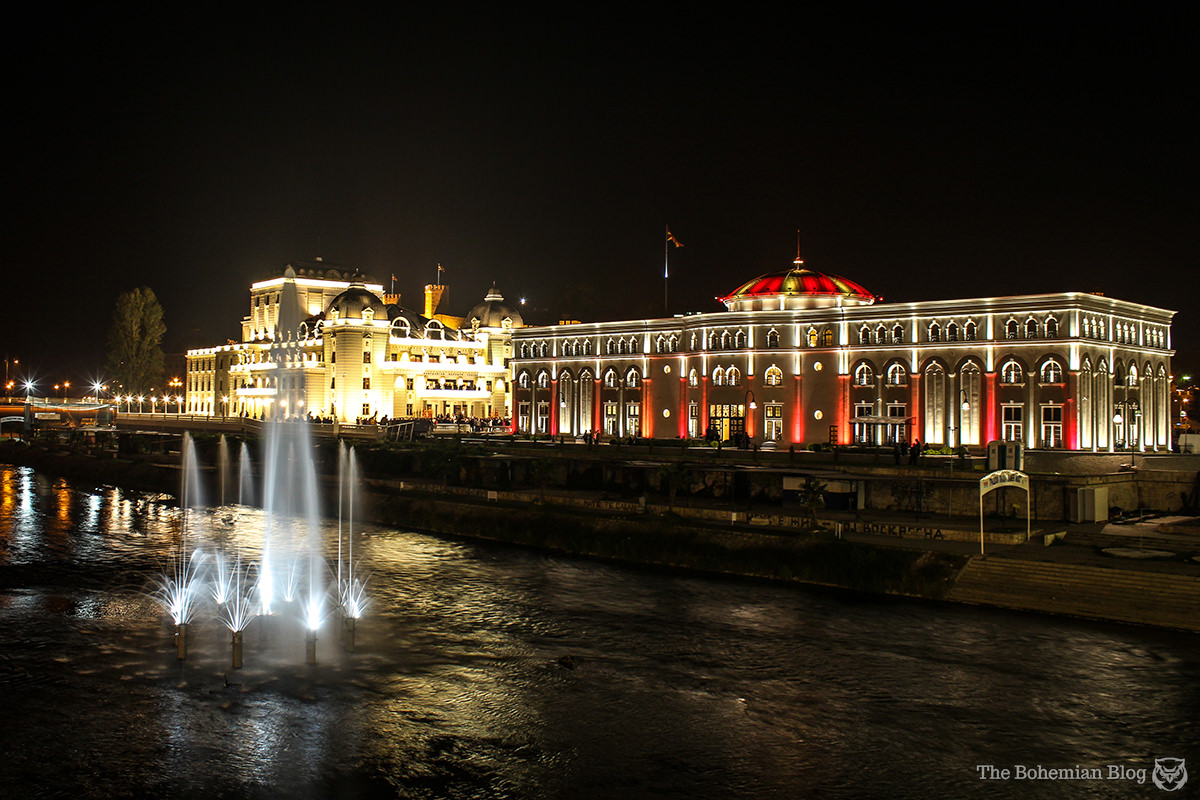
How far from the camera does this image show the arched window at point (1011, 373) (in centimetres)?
6481

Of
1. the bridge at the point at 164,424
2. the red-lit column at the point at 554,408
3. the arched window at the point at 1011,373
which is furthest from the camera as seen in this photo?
the red-lit column at the point at 554,408

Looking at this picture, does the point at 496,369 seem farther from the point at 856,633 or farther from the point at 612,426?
the point at 856,633

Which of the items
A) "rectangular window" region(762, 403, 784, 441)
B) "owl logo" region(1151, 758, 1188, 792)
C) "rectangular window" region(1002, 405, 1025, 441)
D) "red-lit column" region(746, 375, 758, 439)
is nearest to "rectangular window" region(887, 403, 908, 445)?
"rectangular window" region(1002, 405, 1025, 441)

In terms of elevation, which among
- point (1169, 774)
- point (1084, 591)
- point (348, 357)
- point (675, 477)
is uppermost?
point (348, 357)

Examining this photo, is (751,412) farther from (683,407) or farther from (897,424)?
(897,424)

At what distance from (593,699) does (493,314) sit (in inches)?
4244

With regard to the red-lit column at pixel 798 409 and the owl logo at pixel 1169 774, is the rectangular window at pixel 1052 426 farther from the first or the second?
the owl logo at pixel 1169 774

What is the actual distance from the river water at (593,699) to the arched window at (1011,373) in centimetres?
3964

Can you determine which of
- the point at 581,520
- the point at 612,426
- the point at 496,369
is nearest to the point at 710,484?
the point at 581,520

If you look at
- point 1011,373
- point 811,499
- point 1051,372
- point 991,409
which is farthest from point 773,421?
point 811,499

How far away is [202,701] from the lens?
68.6 feet

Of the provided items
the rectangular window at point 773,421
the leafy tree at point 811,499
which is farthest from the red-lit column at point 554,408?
the leafy tree at point 811,499

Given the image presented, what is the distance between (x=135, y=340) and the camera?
395ft

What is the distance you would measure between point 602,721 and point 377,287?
120678 mm
